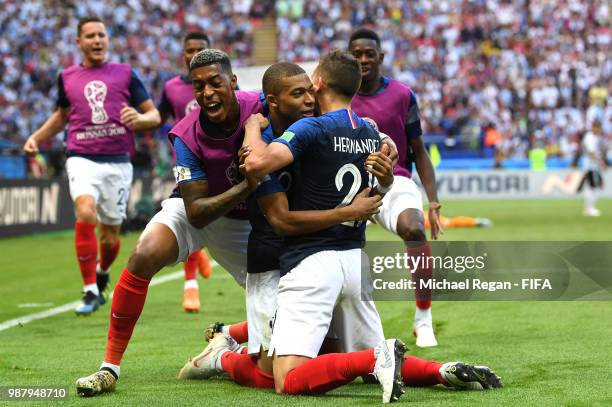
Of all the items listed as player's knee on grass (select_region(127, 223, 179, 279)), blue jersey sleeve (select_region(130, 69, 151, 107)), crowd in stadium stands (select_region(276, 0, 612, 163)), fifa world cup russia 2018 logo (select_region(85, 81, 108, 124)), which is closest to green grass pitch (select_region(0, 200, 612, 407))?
player's knee on grass (select_region(127, 223, 179, 279))

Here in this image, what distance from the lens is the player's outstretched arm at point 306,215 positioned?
5570mm

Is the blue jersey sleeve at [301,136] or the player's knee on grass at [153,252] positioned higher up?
the blue jersey sleeve at [301,136]

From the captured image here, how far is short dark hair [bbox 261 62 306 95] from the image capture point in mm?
5723

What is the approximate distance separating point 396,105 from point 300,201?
2622 millimetres

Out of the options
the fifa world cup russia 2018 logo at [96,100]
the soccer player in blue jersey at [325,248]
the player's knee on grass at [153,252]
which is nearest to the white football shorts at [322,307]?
the soccer player in blue jersey at [325,248]

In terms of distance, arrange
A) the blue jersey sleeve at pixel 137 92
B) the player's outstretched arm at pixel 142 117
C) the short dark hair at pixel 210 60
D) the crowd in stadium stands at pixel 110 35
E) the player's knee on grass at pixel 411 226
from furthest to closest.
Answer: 1. the crowd in stadium stands at pixel 110 35
2. the blue jersey sleeve at pixel 137 92
3. the player's outstretched arm at pixel 142 117
4. the player's knee on grass at pixel 411 226
5. the short dark hair at pixel 210 60

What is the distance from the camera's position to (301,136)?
548 cm

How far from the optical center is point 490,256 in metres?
6.04

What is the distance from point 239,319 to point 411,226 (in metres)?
2.19

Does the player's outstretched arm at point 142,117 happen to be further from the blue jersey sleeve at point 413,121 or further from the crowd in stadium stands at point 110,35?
the crowd in stadium stands at point 110,35

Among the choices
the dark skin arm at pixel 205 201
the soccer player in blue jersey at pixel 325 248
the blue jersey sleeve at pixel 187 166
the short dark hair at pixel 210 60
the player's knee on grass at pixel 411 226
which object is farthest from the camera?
the player's knee on grass at pixel 411 226

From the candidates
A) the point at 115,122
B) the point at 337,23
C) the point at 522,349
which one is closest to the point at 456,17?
the point at 337,23

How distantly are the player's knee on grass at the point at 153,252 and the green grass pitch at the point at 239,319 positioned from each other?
24.6 inches

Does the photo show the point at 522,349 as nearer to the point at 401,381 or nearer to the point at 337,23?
the point at 401,381
